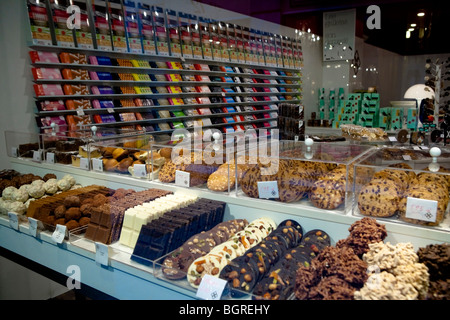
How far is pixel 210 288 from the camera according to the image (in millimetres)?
1451

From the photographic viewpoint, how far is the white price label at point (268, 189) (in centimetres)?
201

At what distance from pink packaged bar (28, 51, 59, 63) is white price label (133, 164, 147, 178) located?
287 cm

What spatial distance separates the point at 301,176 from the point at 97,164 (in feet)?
5.84

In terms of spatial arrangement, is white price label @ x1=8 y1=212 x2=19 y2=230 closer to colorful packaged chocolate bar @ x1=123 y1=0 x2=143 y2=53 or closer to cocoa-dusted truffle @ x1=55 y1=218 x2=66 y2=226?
cocoa-dusted truffle @ x1=55 y1=218 x2=66 y2=226

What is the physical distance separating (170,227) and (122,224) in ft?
1.34

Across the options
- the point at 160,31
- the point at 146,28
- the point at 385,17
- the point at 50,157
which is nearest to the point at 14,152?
the point at 50,157

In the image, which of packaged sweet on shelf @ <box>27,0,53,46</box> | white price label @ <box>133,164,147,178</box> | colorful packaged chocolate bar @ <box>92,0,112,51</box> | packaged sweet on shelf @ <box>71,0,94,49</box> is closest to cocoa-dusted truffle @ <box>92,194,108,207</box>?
white price label @ <box>133,164,147,178</box>

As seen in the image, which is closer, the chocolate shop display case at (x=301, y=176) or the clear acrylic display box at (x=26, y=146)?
the chocolate shop display case at (x=301, y=176)

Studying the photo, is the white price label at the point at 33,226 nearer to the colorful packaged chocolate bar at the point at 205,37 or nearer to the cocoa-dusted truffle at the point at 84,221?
the cocoa-dusted truffle at the point at 84,221

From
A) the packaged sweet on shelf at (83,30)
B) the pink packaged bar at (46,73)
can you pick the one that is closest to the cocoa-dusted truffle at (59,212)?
the pink packaged bar at (46,73)

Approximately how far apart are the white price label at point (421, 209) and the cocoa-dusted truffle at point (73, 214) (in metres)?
1.94

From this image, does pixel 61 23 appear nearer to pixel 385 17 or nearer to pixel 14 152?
pixel 14 152

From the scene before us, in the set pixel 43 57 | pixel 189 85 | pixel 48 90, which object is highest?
pixel 43 57
